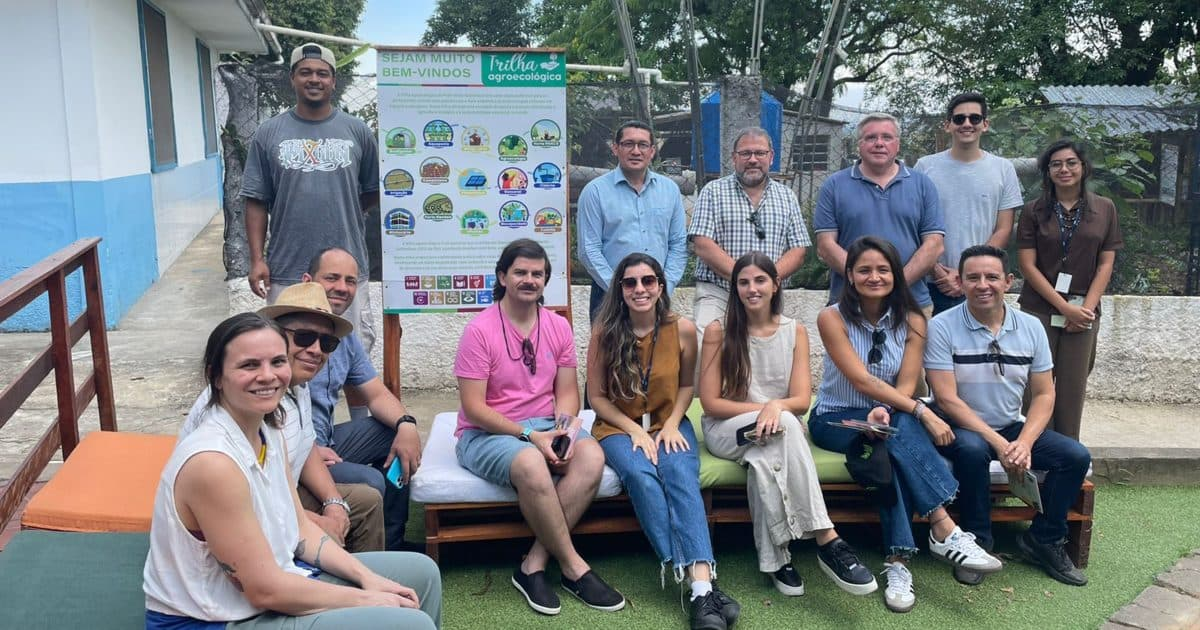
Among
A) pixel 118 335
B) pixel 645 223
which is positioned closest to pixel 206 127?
pixel 118 335

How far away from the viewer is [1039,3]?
16906mm

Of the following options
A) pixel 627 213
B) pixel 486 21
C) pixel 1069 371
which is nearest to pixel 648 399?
pixel 627 213

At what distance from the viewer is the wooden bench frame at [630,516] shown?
3.78 meters

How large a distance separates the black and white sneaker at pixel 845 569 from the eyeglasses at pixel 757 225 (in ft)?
5.37

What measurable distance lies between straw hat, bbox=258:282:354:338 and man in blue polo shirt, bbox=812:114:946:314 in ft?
8.15

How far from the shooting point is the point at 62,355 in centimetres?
371

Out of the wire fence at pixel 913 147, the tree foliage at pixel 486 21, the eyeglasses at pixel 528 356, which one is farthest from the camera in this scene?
the tree foliage at pixel 486 21

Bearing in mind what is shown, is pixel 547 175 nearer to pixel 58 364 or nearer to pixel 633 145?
pixel 633 145

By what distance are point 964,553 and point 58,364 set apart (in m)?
3.59

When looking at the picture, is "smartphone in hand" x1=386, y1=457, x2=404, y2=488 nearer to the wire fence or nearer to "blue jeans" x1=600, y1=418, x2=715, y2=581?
"blue jeans" x1=600, y1=418, x2=715, y2=581

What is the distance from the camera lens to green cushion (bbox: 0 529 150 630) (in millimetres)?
2531

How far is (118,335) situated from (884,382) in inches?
248

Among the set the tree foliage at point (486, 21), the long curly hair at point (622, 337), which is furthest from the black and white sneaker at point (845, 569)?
the tree foliage at point (486, 21)

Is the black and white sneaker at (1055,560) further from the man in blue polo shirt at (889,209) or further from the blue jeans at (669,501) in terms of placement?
A: the blue jeans at (669,501)
